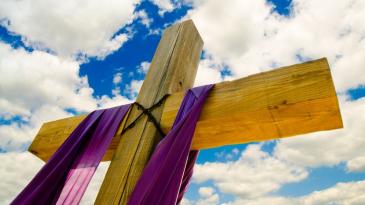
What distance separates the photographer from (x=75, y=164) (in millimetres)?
2002

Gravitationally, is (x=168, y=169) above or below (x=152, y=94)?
below

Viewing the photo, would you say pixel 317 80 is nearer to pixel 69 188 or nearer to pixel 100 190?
pixel 100 190

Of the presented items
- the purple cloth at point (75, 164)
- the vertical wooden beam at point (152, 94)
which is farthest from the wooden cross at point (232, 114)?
the purple cloth at point (75, 164)

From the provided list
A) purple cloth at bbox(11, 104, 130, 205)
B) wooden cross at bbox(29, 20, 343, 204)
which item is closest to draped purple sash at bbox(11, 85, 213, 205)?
purple cloth at bbox(11, 104, 130, 205)

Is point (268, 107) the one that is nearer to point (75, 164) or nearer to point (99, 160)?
point (99, 160)

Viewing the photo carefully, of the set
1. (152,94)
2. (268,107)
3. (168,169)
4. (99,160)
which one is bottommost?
(168,169)

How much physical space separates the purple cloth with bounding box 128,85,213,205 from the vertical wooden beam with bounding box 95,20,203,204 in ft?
0.91

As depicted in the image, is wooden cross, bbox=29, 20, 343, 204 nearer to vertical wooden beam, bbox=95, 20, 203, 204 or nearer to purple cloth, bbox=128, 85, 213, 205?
vertical wooden beam, bbox=95, 20, 203, 204

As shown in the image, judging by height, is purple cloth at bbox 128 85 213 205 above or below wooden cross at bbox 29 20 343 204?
below

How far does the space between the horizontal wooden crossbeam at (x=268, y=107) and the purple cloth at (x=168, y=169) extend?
0.18 meters

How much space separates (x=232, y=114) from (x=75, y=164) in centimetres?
112

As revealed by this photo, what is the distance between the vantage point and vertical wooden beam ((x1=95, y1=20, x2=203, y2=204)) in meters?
1.82

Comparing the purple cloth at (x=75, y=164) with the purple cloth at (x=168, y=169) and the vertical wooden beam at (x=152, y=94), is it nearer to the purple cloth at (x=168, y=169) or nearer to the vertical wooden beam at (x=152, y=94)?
the vertical wooden beam at (x=152, y=94)

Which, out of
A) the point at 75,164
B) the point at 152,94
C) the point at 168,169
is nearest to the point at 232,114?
the point at 168,169
